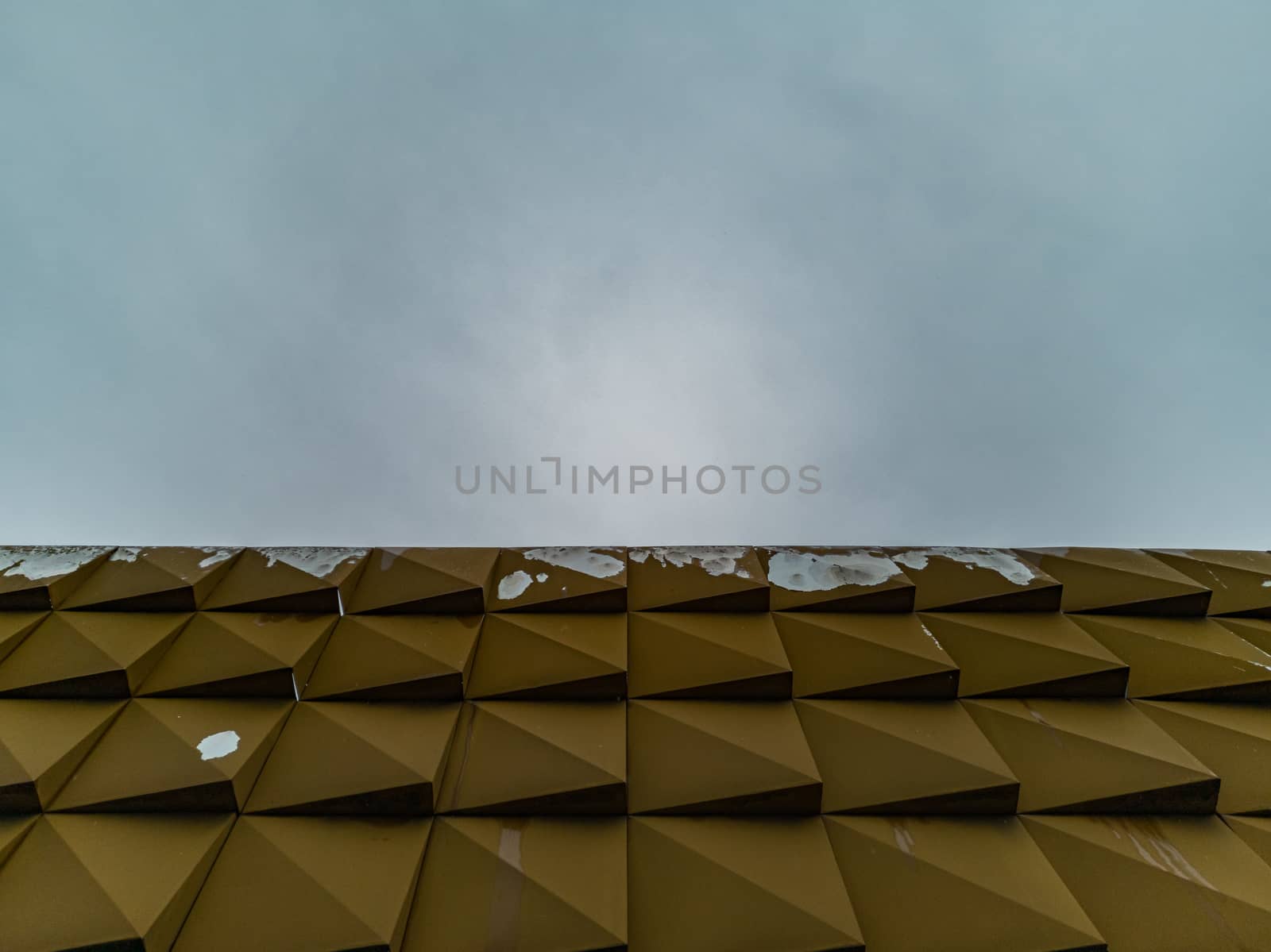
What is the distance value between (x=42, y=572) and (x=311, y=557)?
2.45 m

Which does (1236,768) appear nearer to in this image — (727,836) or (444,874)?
(727,836)

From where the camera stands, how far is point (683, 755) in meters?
4.59

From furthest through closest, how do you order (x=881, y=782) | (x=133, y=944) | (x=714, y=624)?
(x=714, y=624), (x=881, y=782), (x=133, y=944)

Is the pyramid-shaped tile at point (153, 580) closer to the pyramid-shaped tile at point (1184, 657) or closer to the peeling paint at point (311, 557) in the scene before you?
the peeling paint at point (311, 557)

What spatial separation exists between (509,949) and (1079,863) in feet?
12.4

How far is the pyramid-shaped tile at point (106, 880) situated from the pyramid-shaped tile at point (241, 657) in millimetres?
1017

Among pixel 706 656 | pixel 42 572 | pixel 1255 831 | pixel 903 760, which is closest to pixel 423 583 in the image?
pixel 706 656

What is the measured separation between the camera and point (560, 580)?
20.0 ft

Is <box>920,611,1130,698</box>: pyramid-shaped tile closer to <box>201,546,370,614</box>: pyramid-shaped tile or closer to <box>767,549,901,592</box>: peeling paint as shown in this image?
<box>767,549,901,592</box>: peeling paint

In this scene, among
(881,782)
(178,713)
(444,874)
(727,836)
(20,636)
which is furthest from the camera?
(20,636)

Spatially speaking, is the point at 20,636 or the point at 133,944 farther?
the point at 20,636

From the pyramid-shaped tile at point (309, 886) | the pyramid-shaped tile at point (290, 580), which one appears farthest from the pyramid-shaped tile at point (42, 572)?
the pyramid-shaped tile at point (309, 886)

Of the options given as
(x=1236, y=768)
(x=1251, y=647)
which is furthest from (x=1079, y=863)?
(x=1251, y=647)

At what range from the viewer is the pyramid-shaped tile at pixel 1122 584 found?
20.0 ft
